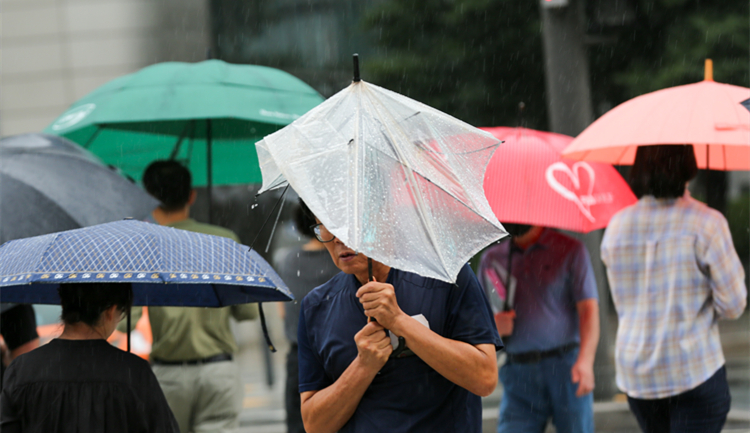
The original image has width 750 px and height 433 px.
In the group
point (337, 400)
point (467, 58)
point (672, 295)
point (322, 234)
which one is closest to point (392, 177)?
point (322, 234)

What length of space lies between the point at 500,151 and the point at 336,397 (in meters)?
2.57

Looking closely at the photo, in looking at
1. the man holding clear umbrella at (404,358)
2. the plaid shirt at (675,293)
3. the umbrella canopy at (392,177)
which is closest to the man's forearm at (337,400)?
the man holding clear umbrella at (404,358)

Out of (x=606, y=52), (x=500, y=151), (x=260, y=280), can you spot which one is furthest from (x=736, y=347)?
(x=260, y=280)

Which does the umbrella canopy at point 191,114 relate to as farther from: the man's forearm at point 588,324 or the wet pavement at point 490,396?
the wet pavement at point 490,396

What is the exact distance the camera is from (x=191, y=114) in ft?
15.4

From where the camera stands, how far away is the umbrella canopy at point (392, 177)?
2193mm

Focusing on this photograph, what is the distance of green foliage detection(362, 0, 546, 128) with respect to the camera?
1156cm

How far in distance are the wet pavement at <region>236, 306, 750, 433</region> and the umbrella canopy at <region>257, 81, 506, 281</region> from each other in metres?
5.11

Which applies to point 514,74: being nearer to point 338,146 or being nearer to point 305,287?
point 305,287

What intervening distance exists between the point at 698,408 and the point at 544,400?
0.91 meters

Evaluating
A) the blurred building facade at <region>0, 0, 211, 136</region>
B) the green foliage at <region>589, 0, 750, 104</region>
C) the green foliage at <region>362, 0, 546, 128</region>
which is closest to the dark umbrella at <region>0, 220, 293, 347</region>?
the green foliage at <region>589, 0, 750, 104</region>

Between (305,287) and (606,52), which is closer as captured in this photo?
(305,287)

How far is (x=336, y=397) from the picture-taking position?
246cm

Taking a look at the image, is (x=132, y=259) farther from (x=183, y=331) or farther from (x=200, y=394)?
(x=200, y=394)
